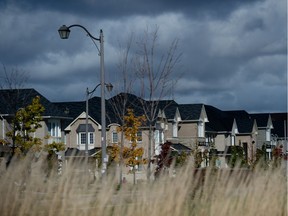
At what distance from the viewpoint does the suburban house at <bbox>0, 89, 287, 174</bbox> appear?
44.9 metres

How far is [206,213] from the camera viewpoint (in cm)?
913

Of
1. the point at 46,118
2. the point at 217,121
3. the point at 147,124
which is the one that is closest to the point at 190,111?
the point at 217,121

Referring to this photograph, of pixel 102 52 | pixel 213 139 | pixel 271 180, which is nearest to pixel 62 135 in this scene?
pixel 213 139

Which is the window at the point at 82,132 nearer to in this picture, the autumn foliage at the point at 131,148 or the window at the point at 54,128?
the window at the point at 54,128

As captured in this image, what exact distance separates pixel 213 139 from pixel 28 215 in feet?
233

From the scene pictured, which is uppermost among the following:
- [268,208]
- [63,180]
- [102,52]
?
[102,52]

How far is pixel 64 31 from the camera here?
870 inches

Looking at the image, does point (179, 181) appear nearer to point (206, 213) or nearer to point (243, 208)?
point (206, 213)

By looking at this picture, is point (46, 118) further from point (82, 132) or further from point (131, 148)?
point (131, 148)

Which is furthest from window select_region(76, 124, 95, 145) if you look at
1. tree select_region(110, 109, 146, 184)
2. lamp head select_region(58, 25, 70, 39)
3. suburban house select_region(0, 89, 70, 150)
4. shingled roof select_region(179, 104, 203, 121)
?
lamp head select_region(58, 25, 70, 39)

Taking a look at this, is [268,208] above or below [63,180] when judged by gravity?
below

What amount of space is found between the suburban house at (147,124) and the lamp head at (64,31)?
26.1ft

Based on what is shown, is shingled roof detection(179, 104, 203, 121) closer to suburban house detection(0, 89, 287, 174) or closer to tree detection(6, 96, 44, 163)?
suburban house detection(0, 89, 287, 174)

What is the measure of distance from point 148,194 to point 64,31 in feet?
47.2
